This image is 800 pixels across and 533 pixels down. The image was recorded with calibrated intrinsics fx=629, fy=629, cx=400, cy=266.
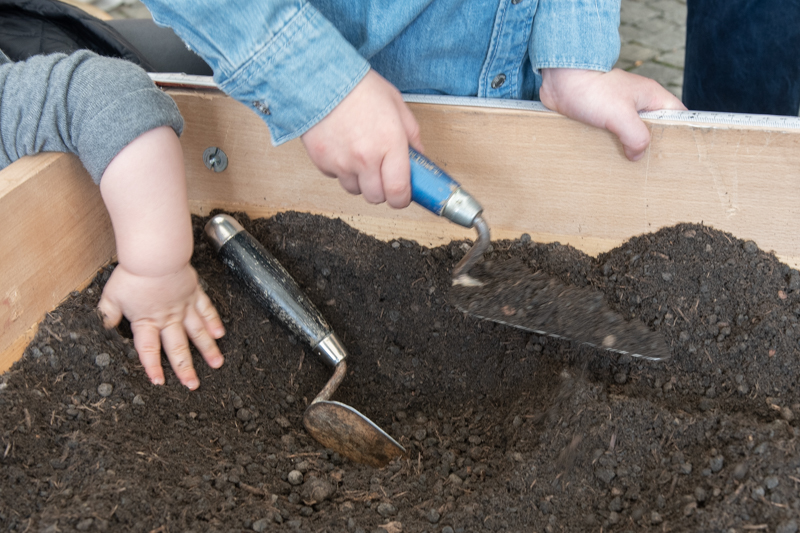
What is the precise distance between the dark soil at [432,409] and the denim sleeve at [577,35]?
37cm

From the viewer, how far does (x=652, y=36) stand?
3.25 m

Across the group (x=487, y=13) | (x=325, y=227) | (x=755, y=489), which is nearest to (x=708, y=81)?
(x=487, y=13)

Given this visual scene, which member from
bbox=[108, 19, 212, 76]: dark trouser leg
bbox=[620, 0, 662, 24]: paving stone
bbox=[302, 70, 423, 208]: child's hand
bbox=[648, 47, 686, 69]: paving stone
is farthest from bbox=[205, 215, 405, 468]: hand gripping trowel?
bbox=[620, 0, 662, 24]: paving stone

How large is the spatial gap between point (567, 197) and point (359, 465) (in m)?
0.66

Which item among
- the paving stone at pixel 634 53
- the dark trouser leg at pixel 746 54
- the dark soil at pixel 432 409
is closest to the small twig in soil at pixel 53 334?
the dark soil at pixel 432 409

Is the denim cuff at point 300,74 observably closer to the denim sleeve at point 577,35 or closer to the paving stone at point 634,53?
the denim sleeve at point 577,35

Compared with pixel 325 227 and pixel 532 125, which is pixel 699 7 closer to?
pixel 532 125

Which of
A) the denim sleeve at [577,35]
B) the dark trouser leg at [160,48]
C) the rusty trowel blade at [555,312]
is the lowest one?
the rusty trowel blade at [555,312]

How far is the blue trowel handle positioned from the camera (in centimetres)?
101

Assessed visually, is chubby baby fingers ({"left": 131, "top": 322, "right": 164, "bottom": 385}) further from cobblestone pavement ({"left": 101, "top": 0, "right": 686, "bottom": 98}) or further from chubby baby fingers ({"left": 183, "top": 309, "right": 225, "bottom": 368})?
cobblestone pavement ({"left": 101, "top": 0, "right": 686, "bottom": 98})

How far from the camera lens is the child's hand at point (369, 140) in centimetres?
97

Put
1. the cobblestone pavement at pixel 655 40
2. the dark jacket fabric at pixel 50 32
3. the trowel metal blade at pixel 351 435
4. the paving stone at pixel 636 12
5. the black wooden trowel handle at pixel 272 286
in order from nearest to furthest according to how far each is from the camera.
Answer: the trowel metal blade at pixel 351 435
the black wooden trowel handle at pixel 272 286
the dark jacket fabric at pixel 50 32
the cobblestone pavement at pixel 655 40
the paving stone at pixel 636 12

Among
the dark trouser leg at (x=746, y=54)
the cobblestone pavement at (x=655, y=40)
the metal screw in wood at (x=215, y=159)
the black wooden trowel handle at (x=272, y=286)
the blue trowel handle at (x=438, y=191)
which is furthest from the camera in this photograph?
the cobblestone pavement at (x=655, y=40)

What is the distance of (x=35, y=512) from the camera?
34.0 inches
